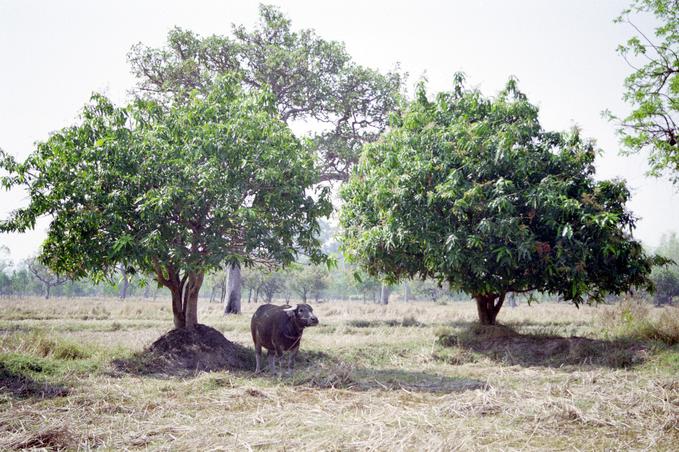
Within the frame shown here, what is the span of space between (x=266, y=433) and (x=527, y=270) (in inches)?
349

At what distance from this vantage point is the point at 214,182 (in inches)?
439

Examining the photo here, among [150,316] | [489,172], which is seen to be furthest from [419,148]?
[150,316]

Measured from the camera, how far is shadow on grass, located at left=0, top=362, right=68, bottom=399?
26.8 feet

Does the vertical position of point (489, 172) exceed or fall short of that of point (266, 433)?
it exceeds it

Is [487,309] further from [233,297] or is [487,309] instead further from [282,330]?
[233,297]

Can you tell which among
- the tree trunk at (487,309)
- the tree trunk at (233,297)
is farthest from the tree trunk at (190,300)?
the tree trunk at (233,297)

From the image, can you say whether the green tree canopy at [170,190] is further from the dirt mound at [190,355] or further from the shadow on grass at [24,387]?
the shadow on grass at [24,387]

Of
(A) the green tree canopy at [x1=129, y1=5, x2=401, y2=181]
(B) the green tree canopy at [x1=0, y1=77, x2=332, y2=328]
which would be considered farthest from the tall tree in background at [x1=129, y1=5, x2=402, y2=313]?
(B) the green tree canopy at [x1=0, y1=77, x2=332, y2=328]

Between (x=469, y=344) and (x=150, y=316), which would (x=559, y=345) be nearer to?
(x=469, y=344)

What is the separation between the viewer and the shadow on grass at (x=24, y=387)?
26.8 ft

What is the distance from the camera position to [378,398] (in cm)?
819

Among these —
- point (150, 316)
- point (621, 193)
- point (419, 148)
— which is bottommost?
point (150, 316)

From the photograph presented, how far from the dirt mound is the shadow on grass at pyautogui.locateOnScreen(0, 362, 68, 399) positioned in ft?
5.95

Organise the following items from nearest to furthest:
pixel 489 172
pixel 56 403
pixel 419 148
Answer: pixel 56 403
pixel 489 172
pixel 419 148
